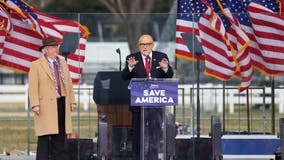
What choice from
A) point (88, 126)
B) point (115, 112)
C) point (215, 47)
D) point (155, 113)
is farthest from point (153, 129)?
point (88, 126)

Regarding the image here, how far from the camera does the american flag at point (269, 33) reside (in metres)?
16.5

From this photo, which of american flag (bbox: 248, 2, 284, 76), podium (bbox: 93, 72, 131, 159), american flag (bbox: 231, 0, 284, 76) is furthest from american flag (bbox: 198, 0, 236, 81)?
podium (bbox: 93, 72, 131, 159)

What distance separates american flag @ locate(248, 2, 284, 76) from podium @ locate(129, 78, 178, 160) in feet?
8.67

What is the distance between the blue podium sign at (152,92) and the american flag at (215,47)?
260 cm

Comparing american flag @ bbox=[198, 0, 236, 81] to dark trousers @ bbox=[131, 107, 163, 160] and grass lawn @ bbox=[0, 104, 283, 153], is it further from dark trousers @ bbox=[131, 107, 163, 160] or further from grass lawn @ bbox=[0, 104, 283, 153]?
dark trousers @ bbox=[131, 107, 163, 160]

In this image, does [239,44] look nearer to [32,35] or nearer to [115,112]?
[115,112]

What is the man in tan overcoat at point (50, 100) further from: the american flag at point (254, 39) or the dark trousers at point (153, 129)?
the american flag at point (254, 39)

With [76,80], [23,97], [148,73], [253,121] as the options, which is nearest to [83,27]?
[76,80]

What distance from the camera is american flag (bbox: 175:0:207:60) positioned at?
16547 mm

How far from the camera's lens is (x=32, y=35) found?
16.8m

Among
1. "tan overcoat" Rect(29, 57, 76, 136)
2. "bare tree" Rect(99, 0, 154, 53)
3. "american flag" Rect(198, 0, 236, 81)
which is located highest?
"bare tree" Rect(99, 0, 154, 53)

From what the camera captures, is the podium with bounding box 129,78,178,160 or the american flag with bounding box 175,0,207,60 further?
the american flag with bounding box 175,0,207,60

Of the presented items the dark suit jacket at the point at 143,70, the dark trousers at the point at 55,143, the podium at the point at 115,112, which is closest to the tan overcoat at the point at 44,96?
the dark trousers at the point at 55,143

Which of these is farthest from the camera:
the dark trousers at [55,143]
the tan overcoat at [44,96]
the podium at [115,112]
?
the podium at [115,112]
